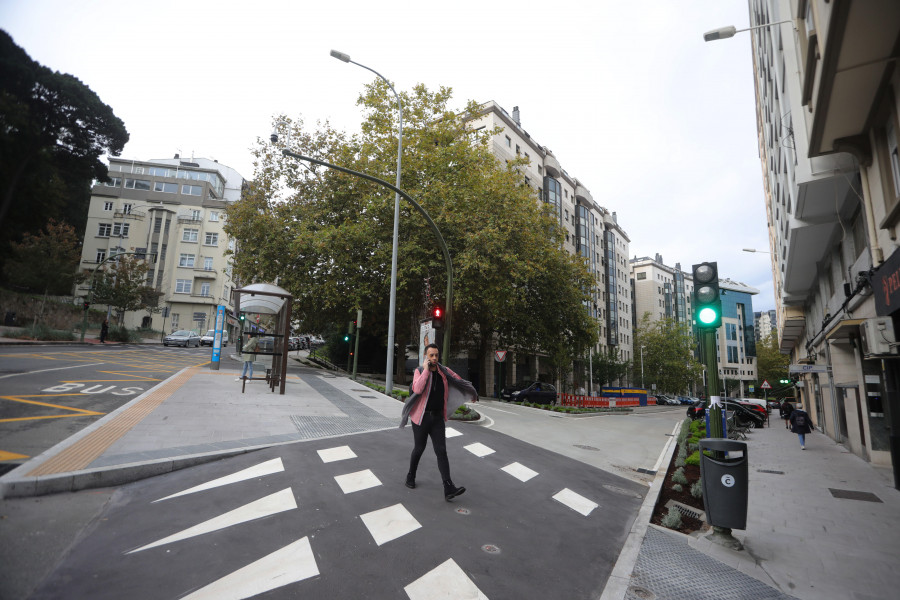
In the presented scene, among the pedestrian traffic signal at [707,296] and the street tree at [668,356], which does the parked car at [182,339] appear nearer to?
the pedestrian traffic signal at [707,296]

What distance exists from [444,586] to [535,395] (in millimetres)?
26293

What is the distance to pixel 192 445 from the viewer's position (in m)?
6.57

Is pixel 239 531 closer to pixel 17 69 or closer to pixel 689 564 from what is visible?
pixel 17 69

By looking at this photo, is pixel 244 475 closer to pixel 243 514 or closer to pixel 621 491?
pixel 243 514

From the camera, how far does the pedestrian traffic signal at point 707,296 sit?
6.15 m

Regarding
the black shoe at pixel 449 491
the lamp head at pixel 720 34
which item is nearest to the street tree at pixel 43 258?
the black shoe at pixel 449 491

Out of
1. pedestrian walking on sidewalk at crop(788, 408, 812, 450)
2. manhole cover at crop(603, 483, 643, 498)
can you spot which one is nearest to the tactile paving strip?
manhole cover at crop(603, 483, 643, 498)

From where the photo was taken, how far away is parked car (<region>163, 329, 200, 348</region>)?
35531mm

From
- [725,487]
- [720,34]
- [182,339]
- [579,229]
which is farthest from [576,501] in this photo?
[579,229]

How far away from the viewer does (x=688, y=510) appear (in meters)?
6.26

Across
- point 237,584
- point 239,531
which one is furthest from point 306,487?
point 237,584

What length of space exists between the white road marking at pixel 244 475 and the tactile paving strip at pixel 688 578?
4351 millimetres

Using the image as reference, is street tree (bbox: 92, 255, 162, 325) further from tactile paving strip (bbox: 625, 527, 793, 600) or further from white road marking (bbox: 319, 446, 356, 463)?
tactile paving strip (bbox: 625, 527, 793, 600)

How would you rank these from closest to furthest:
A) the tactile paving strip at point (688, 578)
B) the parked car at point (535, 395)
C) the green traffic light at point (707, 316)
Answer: the tactile paving strip at point (688, 578) → the green traffic light at point (707, 316) → the parked car at point (535, 395)
